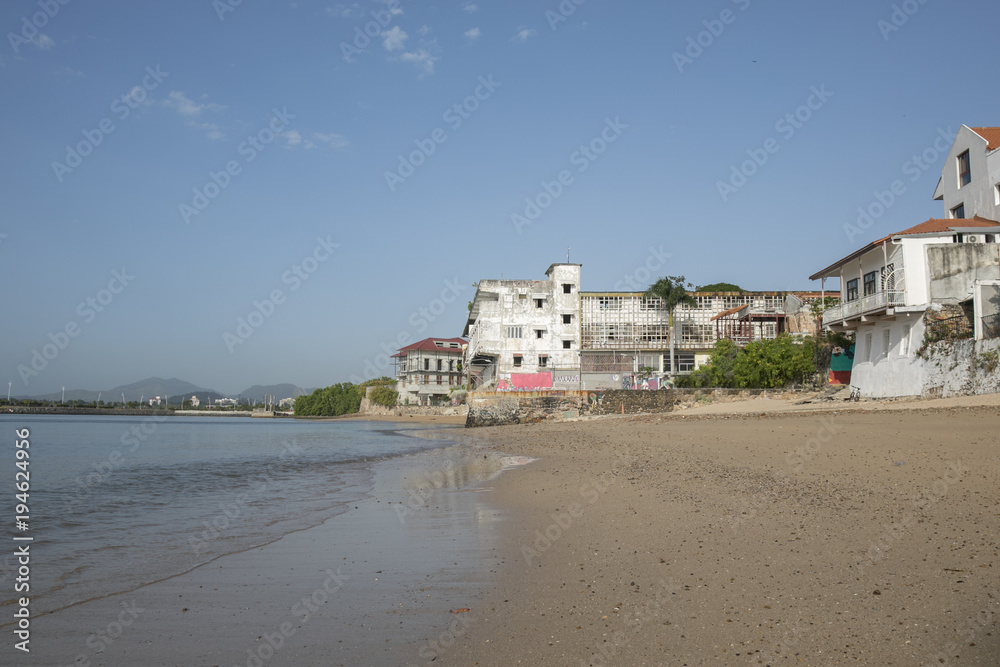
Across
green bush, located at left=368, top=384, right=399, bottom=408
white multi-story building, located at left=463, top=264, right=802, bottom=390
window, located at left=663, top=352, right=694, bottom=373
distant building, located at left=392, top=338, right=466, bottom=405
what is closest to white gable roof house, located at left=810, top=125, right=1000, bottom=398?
white multi-story building, located at left=463, top=264, right=802, bottom=390

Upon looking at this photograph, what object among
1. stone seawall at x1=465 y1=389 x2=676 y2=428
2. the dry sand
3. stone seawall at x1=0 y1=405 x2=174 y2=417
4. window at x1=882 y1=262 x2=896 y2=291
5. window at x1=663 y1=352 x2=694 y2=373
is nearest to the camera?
the dry sand

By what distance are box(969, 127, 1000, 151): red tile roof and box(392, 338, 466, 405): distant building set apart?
210 feet

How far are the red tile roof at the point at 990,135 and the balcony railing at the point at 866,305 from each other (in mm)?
9524

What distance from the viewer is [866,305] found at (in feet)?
89.9

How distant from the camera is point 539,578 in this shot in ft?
20.1

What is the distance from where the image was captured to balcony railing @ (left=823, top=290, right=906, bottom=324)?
84.0ft

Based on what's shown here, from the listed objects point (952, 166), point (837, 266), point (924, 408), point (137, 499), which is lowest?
point (137, 499)

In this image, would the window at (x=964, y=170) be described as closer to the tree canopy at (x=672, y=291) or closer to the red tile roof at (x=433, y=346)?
the tree canopy at (x=672, y=291)

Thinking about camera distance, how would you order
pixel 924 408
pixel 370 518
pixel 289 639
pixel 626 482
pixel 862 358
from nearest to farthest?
pixel 289 639 → pixel 370 518 → pixel 626 482 → pixel 924 408 → pixel 862 358

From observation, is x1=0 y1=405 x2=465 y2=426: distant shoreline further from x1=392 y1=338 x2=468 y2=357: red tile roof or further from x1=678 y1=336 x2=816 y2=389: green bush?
x1=678 y1=336 x2=816 y2=389: green bush

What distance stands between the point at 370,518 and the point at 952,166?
116 feet

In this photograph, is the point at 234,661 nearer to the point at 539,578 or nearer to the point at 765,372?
the point at 539,578

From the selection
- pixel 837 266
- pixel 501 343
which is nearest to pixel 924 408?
pixel 837 266

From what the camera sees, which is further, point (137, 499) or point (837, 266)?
point (837, 266)
